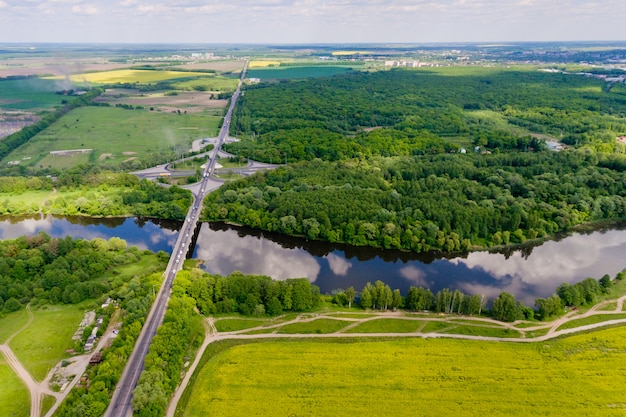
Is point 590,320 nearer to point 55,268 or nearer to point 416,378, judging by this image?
point 416,378

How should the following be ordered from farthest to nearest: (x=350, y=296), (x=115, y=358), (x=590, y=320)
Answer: (x=350, y=296)
(x=590, y=320)
(x=115, y=358)

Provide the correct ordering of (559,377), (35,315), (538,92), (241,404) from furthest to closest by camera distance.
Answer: (538,92) → (35,315) → (559,377) → (241,404)

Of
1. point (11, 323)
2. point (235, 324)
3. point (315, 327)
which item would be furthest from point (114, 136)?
point (315, 327)

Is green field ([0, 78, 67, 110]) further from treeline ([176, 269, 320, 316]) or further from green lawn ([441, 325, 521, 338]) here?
green lawn ([441, 325, 521, 338])

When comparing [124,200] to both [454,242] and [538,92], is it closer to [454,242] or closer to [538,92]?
[454,242]

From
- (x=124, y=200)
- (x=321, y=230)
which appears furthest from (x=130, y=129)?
(x=321, y=230)
